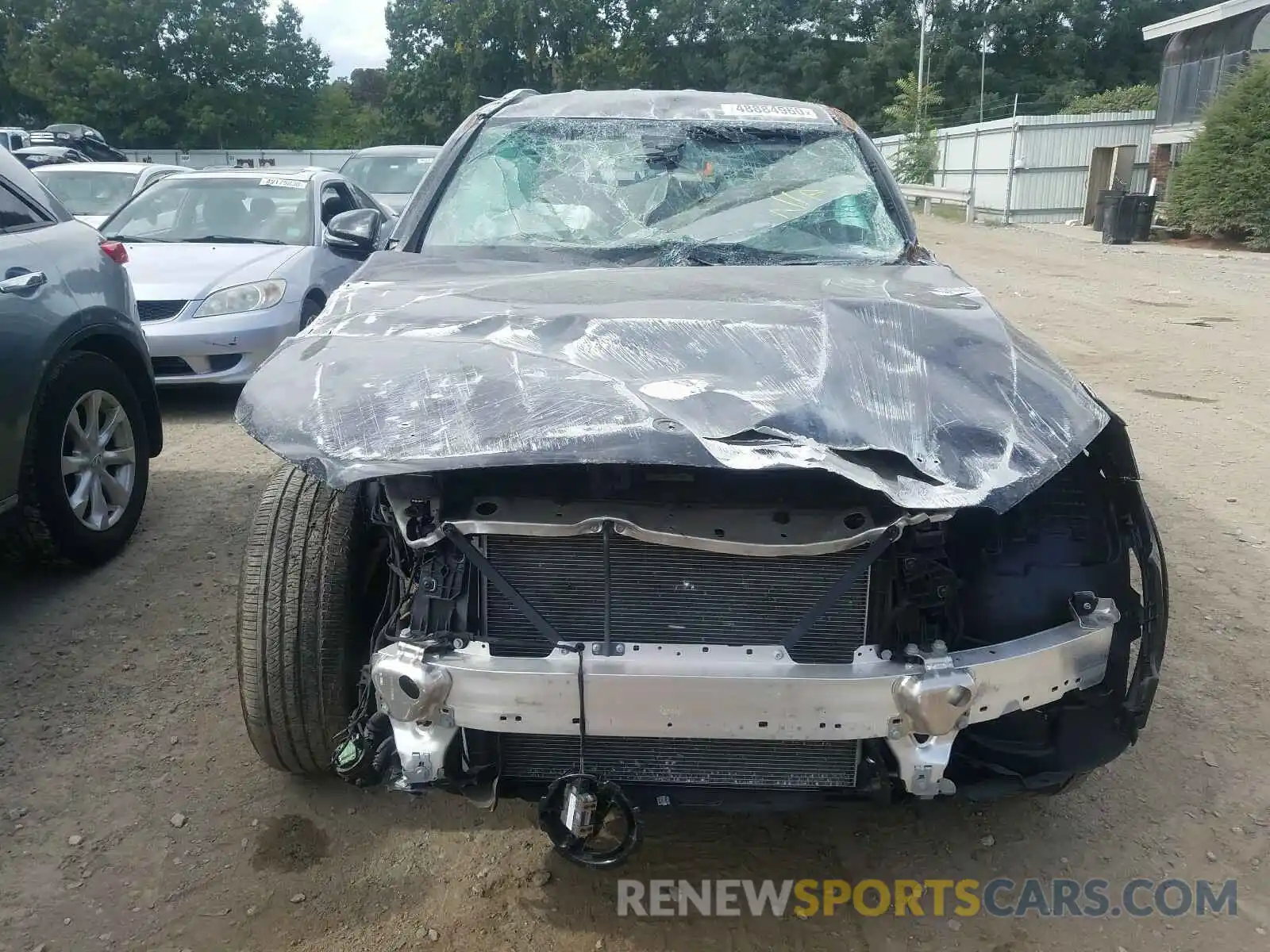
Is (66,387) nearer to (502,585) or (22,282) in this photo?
(22,282)

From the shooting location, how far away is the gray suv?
3498 millimetres

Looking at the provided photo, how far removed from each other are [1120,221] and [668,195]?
1830cm

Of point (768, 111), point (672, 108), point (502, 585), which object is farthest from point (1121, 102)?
point (502, 585)

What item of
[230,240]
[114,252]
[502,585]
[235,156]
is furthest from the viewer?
[235,156]

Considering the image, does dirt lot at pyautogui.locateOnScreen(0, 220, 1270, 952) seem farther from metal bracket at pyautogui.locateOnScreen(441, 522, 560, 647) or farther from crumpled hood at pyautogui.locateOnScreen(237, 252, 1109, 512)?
crumpled hood at pyautogui.locateOnScreen(237, 252, 1109, 512)

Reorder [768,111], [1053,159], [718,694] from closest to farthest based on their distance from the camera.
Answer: [718,694]
[768,111]
[1053,159]

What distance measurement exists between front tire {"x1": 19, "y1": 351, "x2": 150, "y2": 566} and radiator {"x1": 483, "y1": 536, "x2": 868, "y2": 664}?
2.49 meters

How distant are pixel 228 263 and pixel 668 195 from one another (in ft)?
13.8

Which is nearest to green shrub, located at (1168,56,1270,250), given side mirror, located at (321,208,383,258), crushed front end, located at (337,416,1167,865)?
side mirror, located at (321,208,383,258)

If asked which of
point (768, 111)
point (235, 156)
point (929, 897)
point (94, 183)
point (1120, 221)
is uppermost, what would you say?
point (768, 111)

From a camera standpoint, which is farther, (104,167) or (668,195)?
(104,167)

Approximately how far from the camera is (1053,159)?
23938 millimetres

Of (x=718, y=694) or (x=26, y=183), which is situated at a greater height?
(x=26, y=183)

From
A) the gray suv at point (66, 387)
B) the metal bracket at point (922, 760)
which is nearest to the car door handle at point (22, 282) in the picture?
the gray suv at point (66, 387)
